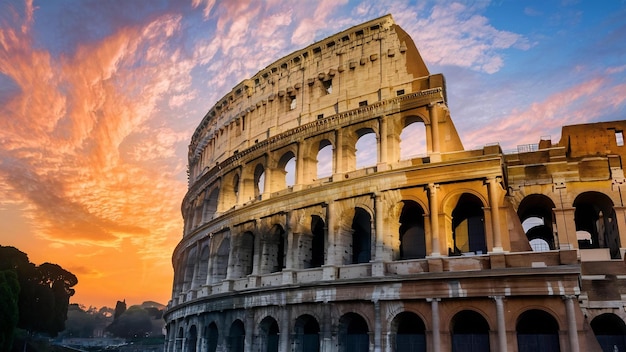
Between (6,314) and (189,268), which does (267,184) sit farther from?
(6,314)

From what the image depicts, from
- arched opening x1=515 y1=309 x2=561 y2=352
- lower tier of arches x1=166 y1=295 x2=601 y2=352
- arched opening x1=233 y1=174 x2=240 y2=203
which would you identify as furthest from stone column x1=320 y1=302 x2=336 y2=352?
arched opening x1=233 y1=174 x2=240 y2=203

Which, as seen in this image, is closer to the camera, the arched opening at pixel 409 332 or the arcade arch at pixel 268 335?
the arched opening at pixel 409 332

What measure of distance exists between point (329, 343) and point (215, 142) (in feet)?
58.8

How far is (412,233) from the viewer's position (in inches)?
918

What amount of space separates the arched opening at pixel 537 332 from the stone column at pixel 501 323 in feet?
3.00

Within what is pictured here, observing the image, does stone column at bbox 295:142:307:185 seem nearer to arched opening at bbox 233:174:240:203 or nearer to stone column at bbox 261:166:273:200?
stone column at bbox 261:166:273:200

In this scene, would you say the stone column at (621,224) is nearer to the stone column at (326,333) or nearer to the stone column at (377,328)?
the stone column at (377,328)

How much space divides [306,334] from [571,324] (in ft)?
35.1

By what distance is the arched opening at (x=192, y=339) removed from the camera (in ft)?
98.2

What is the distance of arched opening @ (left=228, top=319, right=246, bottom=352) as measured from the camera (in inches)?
1027

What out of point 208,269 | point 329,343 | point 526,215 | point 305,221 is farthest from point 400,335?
point 208,269

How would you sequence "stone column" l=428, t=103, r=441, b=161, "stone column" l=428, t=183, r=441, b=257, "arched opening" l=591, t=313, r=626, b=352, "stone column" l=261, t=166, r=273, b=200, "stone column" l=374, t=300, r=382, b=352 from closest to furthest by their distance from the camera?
"arched opening" l=591, t=313, r=626, b=352 < "stone column" l=374, t=300, r=382, b=352 < "stone column" l=428, t=183, r=441, b=257 < "stone column" l=428, t=103, r=441, b=161 < "stone column" l=261, t=166, r=273, b=200

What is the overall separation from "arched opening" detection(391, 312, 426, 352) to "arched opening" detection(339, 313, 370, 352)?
128cm

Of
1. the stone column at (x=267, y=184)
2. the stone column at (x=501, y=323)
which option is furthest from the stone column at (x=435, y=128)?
the stone column at (x=267, y=184)
